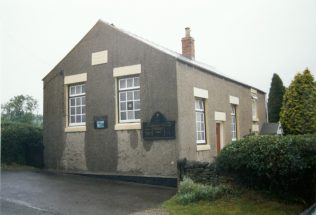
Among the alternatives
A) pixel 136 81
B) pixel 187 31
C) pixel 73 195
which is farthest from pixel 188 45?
pixel 73 195

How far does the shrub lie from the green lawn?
0.62ft

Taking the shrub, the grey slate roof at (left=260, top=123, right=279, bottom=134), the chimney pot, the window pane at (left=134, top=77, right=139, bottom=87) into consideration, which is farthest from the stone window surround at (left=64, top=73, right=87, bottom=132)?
the grey slate roof at (left=260, top=123, right=279, bottom=134)

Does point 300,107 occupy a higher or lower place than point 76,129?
higher

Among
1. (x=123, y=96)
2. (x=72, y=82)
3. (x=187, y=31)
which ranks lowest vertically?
(x=123, y=96)

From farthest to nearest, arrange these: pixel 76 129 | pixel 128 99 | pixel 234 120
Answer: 1. pixel 234 120
2. pixel 76 129
3. pixel 128 99

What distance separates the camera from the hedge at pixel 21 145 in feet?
55.5

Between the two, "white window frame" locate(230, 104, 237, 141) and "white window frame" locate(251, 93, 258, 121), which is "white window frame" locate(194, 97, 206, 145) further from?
"white window frame" locate(251, 93, 258, 121)

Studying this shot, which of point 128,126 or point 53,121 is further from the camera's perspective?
point 53,121

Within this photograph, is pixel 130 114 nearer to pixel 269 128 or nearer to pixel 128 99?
pixel 128 99

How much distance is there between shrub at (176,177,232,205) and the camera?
990cm

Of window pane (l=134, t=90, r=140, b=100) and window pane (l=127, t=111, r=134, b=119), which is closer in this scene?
window pane (l=134, t=90, r=140, b=100)

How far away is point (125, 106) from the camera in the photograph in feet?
48.5

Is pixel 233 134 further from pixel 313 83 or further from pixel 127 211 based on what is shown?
pixel 127 211

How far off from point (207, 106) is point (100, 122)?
529 centimetres
